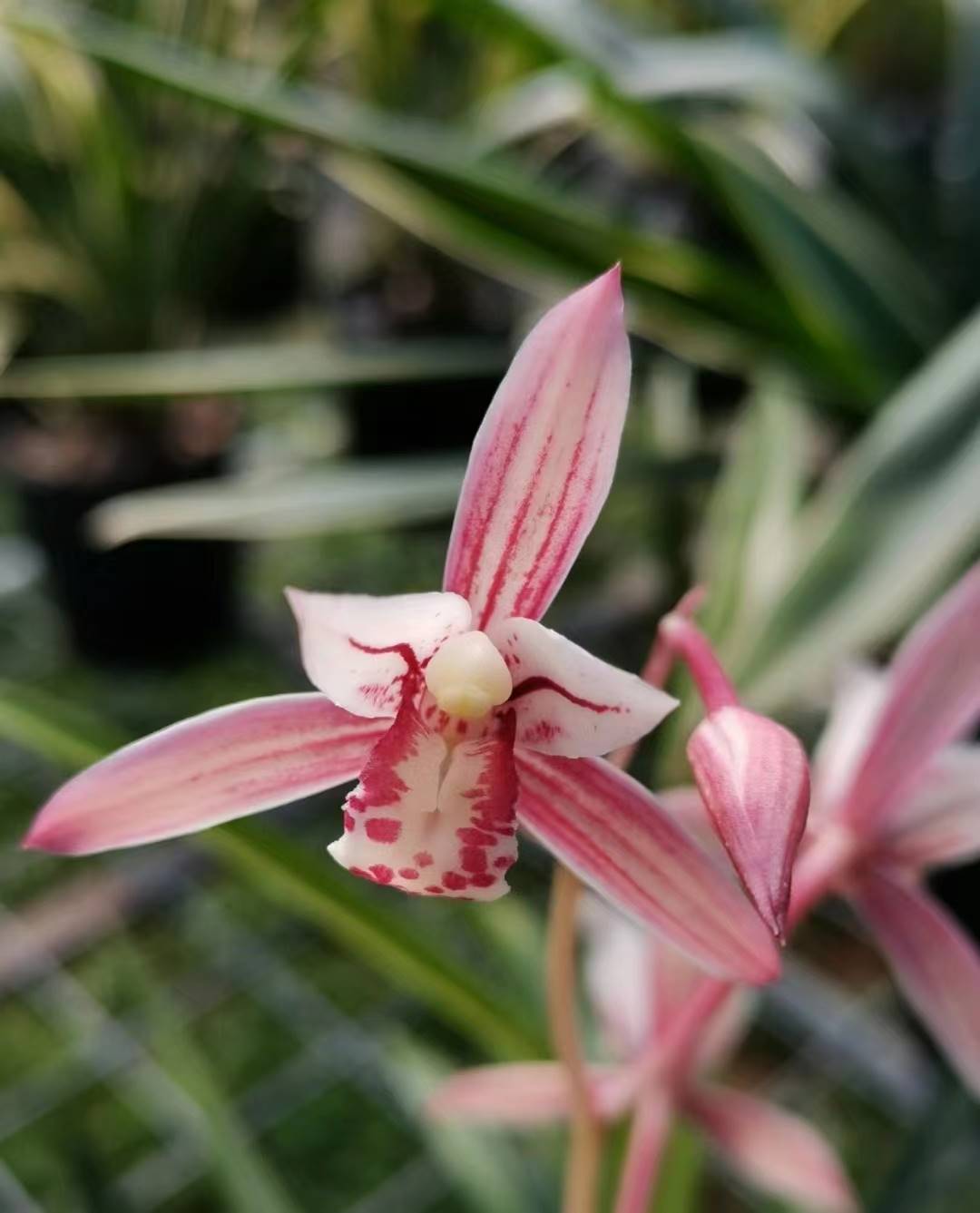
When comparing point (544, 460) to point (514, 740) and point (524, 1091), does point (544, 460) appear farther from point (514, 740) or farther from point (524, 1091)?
point (524, 1091)

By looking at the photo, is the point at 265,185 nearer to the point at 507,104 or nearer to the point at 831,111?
the point at 507,104

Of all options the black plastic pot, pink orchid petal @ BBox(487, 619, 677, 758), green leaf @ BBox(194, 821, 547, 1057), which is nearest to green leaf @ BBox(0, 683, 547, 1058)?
green leaf @ BBox(194, 821, 547, 1057)

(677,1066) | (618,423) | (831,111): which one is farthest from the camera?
(831,111)

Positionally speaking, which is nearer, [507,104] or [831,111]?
[831,111]

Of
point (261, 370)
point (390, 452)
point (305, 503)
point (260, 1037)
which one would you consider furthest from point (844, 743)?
point (390, 452)

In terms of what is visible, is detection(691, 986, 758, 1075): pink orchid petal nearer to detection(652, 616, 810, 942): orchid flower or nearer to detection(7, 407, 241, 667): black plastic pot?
detection(652, 616, 810, 942): orchid flower

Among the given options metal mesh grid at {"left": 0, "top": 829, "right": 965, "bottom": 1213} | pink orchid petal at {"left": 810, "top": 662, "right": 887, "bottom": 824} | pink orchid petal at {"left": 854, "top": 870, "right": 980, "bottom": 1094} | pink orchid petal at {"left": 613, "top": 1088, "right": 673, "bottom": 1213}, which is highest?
pink orchid petal at {"left": 810, "top": 662, "right": 887, "bottom": 824}

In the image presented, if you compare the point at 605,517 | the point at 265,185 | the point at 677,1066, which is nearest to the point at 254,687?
the point at 605,517
